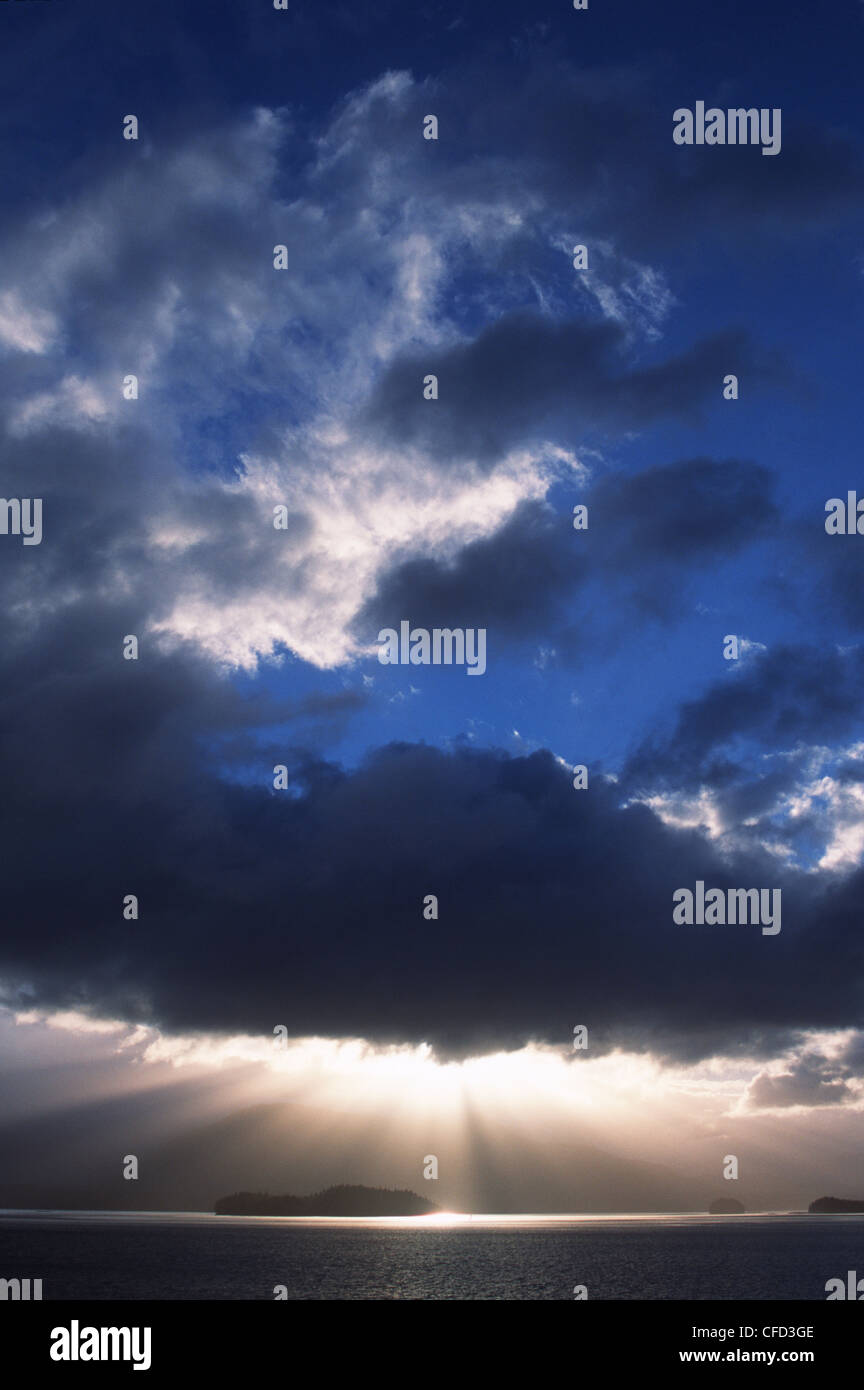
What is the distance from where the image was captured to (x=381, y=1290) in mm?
179875
